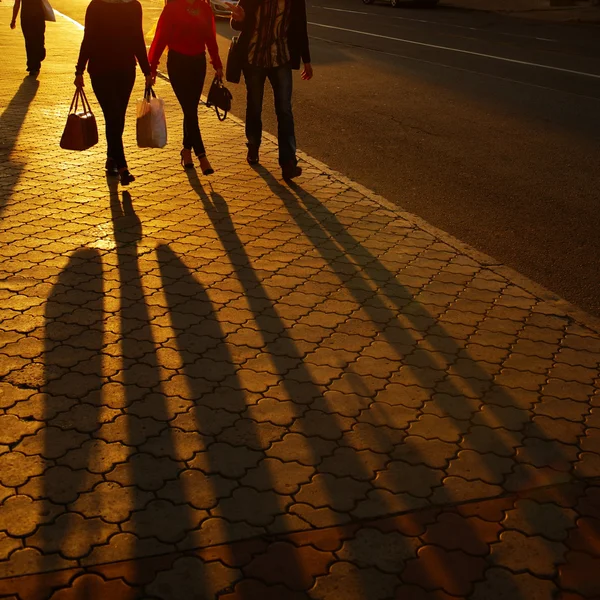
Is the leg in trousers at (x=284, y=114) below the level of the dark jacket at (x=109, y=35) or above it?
below

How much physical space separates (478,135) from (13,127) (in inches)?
209

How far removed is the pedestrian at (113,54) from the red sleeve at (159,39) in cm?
15

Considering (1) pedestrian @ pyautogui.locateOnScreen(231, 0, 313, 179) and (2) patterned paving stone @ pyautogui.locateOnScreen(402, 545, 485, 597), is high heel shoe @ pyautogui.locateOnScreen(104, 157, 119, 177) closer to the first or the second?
(1) pedestrian @ pyautogui.locateOnScreen(231, 0, 313, 179)

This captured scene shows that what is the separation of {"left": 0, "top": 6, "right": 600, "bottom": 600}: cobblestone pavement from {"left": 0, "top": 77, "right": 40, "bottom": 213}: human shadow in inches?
40.0

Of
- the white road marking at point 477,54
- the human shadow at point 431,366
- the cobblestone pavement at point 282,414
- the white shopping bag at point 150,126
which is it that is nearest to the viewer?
the cobblestone pavement at point 282,414

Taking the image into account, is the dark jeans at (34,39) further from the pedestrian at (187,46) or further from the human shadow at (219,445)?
the human shadow at (219,445)

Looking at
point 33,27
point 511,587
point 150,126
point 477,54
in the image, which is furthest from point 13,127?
point 477,54

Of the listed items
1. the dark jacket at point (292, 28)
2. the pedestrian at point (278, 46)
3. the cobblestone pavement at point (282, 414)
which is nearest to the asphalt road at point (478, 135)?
the cobblestone pavement at point (282, 414)

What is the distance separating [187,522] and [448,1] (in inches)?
1331

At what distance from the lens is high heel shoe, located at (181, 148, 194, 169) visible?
9.45 meters

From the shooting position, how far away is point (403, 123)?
1254 centimetres

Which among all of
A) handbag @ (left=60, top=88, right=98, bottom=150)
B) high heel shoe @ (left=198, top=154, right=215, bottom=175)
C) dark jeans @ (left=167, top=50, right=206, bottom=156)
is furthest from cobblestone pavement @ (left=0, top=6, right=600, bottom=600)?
dark jeans @ (left=167, top=50, right=206, bottom=156)

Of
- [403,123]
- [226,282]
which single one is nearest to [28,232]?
[226,282]

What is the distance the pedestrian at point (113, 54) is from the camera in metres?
8.30
